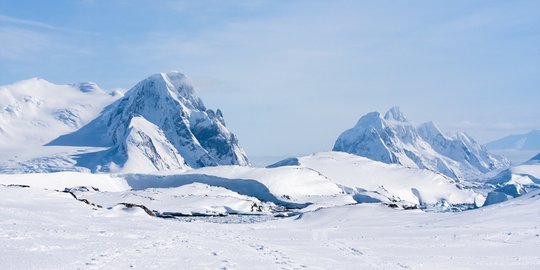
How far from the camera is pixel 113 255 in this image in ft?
85.0

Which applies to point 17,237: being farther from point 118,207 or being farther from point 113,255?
point 118,207

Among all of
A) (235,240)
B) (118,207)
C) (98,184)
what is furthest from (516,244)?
(98,184)

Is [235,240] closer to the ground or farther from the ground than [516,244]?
farther from the ground

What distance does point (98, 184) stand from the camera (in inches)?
7377

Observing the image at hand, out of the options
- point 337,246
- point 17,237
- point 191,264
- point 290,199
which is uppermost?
point 17,237

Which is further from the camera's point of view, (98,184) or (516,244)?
(98,184)

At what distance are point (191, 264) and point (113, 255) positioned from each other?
3576 millimetres

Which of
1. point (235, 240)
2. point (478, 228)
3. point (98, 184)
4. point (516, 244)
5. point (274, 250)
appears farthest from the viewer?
point (98, 184)

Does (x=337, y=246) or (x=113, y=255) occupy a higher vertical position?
(x=113, y=255)

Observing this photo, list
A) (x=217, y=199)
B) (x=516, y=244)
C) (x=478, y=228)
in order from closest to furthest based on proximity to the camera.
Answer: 1. (x=516, y=244)
2. (x=478, y=228)
3. (x=217, y=199)

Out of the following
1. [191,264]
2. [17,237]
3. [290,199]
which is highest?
[17,237]

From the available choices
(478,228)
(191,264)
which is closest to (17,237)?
(191,264)

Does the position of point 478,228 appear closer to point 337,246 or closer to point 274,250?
point 337,246

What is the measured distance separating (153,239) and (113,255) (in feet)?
27.7
